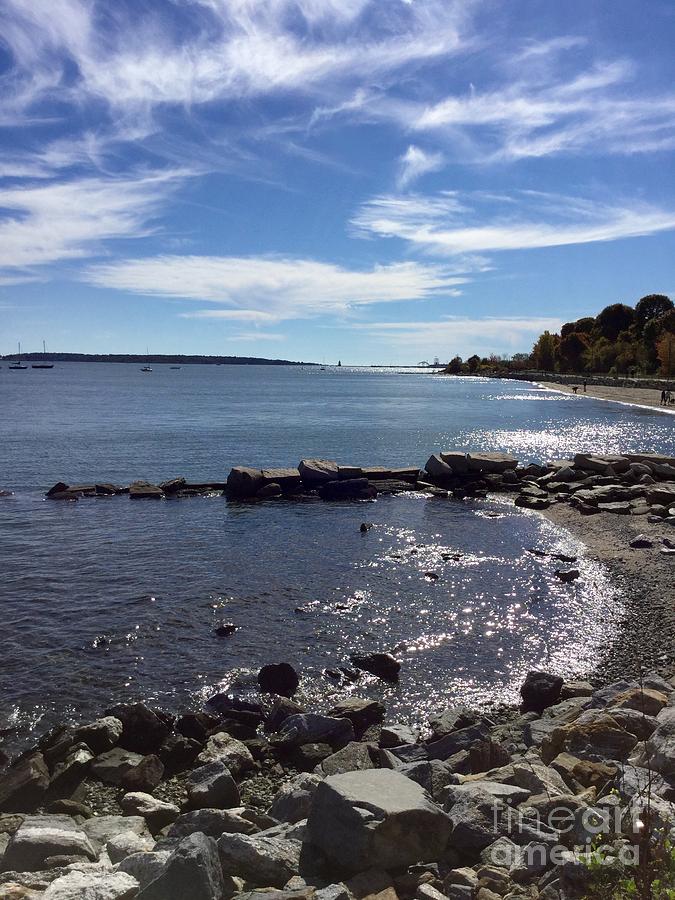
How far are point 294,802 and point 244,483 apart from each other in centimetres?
2216

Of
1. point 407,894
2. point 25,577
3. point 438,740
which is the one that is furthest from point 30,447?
point 407,894

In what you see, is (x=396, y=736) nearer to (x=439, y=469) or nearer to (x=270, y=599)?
(x=270, y=599)

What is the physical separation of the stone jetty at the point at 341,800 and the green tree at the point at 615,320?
531 ft

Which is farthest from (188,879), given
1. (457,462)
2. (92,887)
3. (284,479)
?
(457,462)

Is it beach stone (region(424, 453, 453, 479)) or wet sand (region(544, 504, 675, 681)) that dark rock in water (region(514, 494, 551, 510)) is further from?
beach stone (region(424, 453, 453, 479))

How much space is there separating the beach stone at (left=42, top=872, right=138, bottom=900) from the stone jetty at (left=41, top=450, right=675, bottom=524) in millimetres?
23086

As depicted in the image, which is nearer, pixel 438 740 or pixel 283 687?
pixel 438 740

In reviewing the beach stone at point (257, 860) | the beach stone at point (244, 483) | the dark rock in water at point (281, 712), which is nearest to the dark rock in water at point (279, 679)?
the dark rock in water at point (281, 712)

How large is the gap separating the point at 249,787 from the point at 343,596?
24.6 feet

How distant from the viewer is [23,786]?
26.7 ft

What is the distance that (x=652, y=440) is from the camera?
5038cm

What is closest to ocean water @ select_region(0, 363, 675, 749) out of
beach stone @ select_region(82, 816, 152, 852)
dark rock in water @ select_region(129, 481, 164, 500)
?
dark rock in water @ select_region(129, 481, 164, 500)

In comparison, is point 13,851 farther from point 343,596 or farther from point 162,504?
point 162,504

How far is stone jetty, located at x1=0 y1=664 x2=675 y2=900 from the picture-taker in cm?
525
